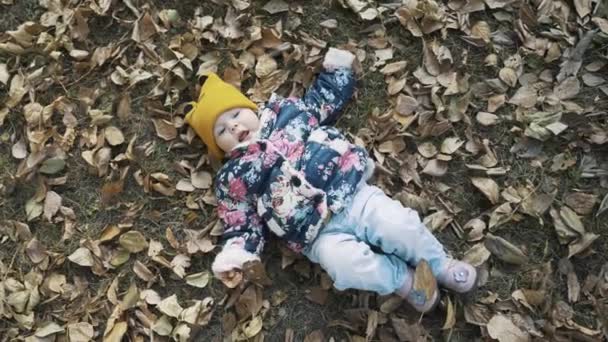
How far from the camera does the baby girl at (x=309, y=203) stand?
252 centimetres

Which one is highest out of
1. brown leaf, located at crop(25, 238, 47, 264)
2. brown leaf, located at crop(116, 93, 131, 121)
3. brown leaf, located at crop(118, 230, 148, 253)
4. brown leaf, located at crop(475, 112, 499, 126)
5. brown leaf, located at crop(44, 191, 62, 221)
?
brown leaf, located at crop(475, 112, 499, 126)

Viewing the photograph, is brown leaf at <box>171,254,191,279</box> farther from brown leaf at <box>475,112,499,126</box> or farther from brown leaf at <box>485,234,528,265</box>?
brown leaf at <box>475,112,499,126</box>

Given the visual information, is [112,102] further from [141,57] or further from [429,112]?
[429,112]

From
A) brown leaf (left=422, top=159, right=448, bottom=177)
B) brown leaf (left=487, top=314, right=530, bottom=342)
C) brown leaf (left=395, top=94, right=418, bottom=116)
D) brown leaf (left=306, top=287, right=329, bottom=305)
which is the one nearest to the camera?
brown leaf (left=487, top=314, right=530, bottom=342)

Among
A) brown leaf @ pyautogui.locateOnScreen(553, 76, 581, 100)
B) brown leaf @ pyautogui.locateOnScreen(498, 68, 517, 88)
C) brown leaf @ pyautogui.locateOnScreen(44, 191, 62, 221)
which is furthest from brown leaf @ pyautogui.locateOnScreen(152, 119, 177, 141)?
brown leaf @ pyautogui.locateOnScreen(553, 76, 581, 100)

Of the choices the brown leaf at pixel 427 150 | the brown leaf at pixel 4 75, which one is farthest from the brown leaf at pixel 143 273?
the brown leaf at pixel 427 150

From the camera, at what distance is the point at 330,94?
9.43 ft

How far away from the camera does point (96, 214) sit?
292cm

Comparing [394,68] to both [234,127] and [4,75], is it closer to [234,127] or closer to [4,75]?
[234,127]

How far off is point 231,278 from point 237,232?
0.58 ft

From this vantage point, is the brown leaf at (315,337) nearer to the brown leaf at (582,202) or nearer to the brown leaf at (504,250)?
the brown leaf at (504,250)

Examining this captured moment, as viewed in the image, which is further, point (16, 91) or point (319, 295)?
point (16, 91)

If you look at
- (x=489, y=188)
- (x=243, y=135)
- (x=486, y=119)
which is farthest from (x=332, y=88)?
(x=489, y=188)

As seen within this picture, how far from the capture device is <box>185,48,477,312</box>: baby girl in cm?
252
